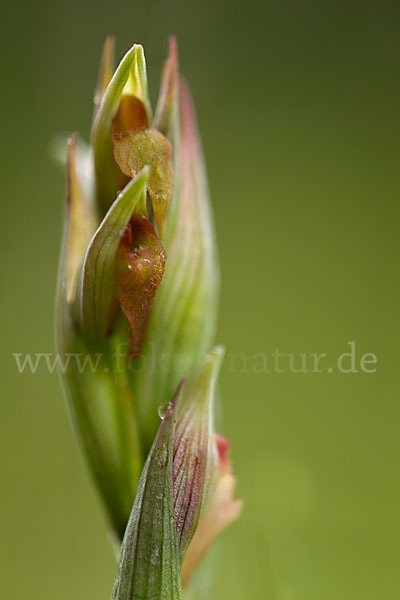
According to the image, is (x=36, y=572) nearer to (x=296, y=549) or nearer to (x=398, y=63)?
(x=296, y=549)

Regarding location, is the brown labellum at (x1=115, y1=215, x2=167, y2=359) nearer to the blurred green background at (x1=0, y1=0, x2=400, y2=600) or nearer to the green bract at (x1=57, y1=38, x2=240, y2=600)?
the green bract at (x1=57, y1=38, x2=240, y2=600)

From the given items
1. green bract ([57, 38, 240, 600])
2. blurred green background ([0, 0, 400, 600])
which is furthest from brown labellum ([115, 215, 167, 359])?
blurred green background ([0, 0, 400, 600])

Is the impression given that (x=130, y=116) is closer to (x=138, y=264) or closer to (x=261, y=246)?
(x=138, y=264)

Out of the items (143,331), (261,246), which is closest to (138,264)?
(143,331)

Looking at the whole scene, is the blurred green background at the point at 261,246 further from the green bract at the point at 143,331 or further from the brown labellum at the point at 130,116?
the brown labellum at the point at 130,116

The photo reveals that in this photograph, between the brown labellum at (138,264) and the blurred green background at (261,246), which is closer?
the brown labellum at (138,264)

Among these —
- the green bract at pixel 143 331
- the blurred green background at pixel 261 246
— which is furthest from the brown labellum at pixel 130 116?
the blurred green background at pixel 261 246
